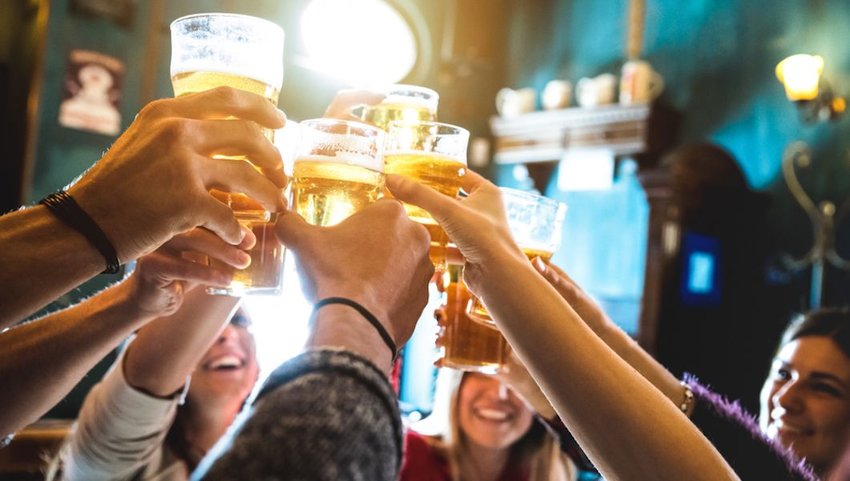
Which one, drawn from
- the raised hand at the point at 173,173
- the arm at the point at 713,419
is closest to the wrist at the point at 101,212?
the raised hand at the point at 173,173

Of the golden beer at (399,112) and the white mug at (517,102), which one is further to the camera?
the white mug at (517,102)

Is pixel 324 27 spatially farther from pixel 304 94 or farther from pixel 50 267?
pixel 50 267

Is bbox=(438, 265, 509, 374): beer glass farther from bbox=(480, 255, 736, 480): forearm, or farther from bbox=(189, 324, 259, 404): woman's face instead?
bbox=(189, 324, 259, 404): woman's face

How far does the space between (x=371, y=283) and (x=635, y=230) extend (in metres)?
5.26

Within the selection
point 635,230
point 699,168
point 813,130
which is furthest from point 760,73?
point 635,230

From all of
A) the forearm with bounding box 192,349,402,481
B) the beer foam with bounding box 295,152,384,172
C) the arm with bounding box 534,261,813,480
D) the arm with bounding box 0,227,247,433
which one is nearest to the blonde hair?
the arm with bounding box 534,261,813,480

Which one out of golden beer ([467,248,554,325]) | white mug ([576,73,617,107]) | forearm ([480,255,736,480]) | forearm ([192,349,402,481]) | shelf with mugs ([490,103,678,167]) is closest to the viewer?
forearm ([192,349,402,481])

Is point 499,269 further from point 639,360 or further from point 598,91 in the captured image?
point 598,91

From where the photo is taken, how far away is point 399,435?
0.69 m

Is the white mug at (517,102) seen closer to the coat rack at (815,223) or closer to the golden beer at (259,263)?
the coat rack at (815,223)

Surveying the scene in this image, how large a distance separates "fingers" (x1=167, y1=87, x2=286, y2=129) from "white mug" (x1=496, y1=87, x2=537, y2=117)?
5.62 meters

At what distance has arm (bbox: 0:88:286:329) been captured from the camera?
2.97 feet

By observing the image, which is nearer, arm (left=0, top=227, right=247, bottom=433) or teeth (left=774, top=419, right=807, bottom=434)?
arm (left=0, top=227, right=247, bottom=433)

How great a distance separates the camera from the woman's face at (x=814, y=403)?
1.97 m
